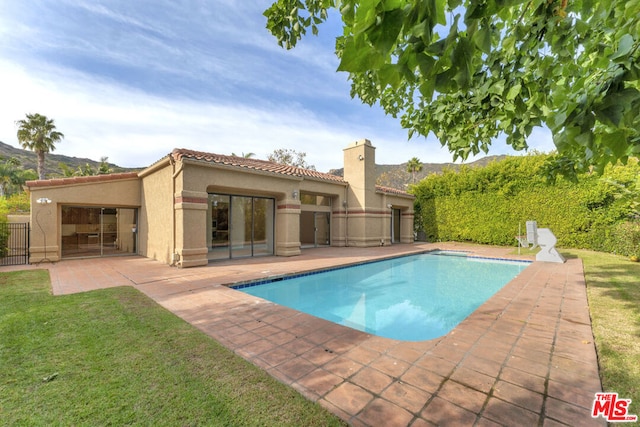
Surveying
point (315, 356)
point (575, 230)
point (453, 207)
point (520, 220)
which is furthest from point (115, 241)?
point (575, 230)

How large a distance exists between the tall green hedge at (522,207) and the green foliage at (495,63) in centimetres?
1188

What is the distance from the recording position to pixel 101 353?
367 centimetres

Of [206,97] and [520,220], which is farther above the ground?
[206,97]

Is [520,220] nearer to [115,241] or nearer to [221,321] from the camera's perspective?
[221,321]

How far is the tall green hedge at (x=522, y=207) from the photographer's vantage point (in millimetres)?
13812

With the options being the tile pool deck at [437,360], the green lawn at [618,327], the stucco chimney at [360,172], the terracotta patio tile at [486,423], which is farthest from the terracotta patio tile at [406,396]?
the stucco chimney at [360,172]

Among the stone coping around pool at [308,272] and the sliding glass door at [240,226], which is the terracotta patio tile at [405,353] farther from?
the sliding glass door at [240,226]

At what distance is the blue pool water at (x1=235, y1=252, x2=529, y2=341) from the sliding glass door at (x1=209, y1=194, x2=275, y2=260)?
4656 millimetres

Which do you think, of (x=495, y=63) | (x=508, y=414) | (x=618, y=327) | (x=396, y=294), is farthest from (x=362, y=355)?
(x=396, y=294)

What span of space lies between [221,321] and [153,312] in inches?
57.1

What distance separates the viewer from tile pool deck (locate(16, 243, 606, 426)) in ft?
8.64

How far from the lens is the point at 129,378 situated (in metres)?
3.10

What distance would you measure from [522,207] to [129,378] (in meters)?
21.1

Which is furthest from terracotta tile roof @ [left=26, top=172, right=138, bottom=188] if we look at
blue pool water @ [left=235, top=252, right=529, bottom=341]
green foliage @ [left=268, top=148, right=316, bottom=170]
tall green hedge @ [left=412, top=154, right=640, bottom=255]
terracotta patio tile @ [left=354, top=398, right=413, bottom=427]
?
green foliage @ [left=268, top=148, right=316, bottom=170]
